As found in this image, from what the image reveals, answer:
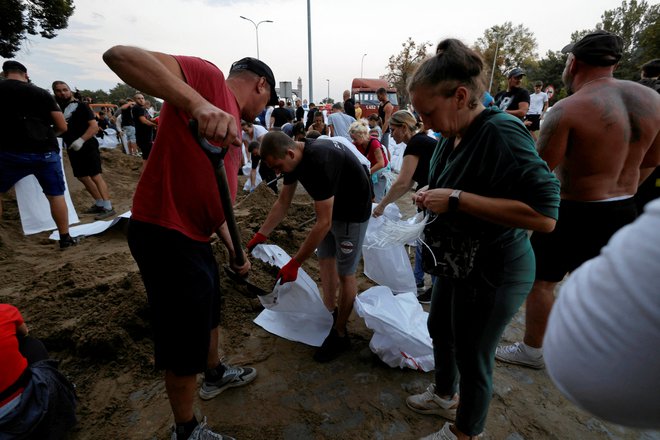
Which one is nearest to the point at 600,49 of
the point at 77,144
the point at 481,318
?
the point at 481,318

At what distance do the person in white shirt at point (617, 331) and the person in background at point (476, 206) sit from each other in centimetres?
72

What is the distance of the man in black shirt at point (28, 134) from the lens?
3449mm

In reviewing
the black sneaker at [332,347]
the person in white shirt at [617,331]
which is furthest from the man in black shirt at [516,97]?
the person in white shirt at [617,331]

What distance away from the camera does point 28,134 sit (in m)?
3.51

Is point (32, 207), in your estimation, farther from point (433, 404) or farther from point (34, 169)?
point (433, 404)

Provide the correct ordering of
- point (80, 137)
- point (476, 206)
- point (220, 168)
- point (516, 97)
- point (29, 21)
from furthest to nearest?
point (29, 21)
point (516, 97)
point (80, 137)
point (220, 168)
point (476, 206)

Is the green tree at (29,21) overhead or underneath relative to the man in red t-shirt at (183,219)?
overhead

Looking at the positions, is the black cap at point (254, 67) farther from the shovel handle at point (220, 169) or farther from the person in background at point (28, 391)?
the person in background at point (28, 391)

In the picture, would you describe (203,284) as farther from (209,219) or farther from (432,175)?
(432,175)

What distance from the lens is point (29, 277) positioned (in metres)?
3.29

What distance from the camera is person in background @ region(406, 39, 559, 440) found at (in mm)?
1216

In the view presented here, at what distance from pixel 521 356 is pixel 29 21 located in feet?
65.4

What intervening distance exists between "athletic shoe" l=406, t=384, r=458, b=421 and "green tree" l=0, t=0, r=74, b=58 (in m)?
18.9

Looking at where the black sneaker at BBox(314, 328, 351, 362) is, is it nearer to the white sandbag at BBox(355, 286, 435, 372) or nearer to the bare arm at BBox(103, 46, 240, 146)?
the white sandbag at BBox(355, 286, 435, 372)
